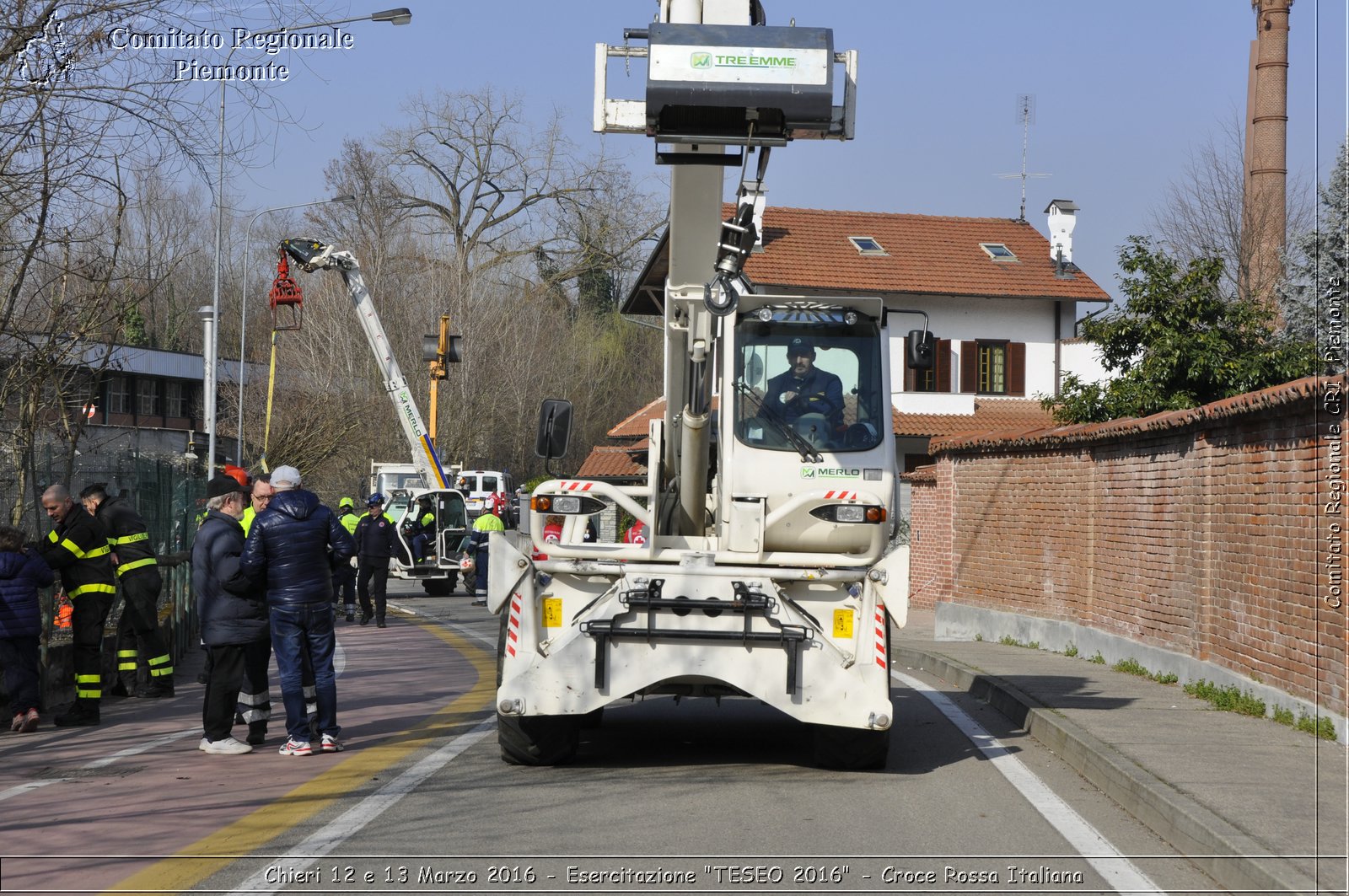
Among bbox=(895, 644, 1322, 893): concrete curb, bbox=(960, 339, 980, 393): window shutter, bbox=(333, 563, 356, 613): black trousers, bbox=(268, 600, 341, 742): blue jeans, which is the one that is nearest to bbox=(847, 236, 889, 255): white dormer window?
bbox=(960, 339, 980, 393): window shutter

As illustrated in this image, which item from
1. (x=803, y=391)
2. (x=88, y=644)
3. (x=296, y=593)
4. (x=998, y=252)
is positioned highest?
(x=998, y=252)

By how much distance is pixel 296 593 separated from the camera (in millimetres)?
9977

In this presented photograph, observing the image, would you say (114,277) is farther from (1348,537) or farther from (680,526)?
(1348,537)

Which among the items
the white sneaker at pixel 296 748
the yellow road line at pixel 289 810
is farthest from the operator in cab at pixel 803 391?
Result: the white sneaker at pixel 296 748

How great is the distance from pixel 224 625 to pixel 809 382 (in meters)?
4.36

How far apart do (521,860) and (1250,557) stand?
721 cm

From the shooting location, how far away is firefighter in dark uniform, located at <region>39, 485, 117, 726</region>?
11211mm

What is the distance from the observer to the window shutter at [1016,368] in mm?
40375

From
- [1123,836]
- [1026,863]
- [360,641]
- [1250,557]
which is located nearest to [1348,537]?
[1250,557]

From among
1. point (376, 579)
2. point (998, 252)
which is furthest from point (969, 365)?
point (376, 579)

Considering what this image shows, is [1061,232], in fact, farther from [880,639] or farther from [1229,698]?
[880,639]

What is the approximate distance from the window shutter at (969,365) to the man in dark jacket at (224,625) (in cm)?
3183

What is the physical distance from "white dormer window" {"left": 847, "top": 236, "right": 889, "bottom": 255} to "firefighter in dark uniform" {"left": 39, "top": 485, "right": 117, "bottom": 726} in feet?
108

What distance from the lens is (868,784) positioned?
886 cm
